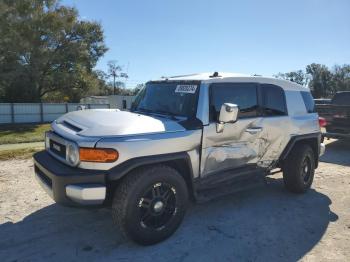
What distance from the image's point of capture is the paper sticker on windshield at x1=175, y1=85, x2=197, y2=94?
4.75 meters

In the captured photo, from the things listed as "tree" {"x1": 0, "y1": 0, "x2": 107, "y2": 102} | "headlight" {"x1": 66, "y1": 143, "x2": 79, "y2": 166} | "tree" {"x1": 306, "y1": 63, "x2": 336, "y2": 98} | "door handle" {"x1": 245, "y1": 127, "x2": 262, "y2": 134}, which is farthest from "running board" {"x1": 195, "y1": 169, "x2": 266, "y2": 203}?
"tree" {"x1": 306, "y1": 63, "x2": 336, "y2": 98}

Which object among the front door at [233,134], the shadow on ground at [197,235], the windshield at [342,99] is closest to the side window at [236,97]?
the front door at [233,134]

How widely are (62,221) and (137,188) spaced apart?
160 cm

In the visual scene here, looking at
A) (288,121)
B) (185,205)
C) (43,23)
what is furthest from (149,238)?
(43,23)

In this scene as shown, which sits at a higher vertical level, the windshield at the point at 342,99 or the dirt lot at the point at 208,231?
the windshield at the point at 342,99

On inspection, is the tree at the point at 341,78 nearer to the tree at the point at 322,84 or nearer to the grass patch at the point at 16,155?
the tree at the point at 322,84

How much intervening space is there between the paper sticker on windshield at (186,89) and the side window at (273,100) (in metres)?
1.40

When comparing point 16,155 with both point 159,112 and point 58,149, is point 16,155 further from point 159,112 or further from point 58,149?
point 159,112

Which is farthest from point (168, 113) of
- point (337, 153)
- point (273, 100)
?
point (337, 153)

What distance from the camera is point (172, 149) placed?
425 cm

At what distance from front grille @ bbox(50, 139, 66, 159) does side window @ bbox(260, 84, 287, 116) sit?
3.07 meters

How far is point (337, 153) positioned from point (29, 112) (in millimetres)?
20510

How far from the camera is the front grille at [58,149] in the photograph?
4.22 m

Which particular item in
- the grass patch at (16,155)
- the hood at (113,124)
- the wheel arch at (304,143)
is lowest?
the grass patch at (16,155)
